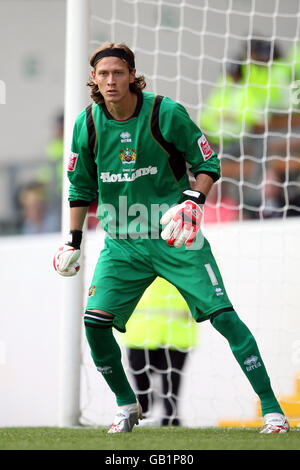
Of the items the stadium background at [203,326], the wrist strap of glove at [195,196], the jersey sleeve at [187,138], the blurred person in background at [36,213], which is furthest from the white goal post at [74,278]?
the blurred person in background at [36,213]

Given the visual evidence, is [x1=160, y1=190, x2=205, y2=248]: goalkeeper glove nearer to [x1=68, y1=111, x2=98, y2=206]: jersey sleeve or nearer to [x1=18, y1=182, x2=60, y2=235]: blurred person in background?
[x1=68, y1=111, x2=98, y2=206]: jersey sleeve

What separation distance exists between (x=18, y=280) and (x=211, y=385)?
5.43 ft

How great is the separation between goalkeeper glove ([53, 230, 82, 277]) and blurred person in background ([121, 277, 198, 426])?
5.12 ft

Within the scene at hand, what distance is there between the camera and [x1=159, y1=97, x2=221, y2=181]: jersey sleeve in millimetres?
3482

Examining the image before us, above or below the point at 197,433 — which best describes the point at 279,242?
above

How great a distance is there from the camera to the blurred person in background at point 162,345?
518 centimetres

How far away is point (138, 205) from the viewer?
11.8ft

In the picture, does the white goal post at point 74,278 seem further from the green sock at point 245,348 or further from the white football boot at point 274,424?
the white football boot at point 274,424

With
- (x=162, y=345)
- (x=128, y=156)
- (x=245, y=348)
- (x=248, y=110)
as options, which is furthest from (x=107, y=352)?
(x=248, y=110)

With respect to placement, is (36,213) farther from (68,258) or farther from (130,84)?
(130,84)

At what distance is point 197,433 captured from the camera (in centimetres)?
356

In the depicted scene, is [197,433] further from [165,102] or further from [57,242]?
[57,242]

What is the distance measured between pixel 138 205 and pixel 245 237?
1640 millimetres
